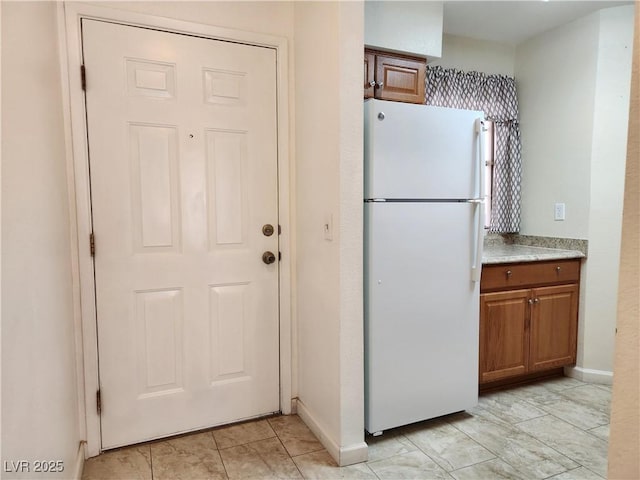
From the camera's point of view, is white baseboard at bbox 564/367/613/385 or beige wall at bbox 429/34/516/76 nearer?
white baseboard at bbox 564/367/613/385

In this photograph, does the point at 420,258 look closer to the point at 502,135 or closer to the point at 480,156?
the point at 480,156

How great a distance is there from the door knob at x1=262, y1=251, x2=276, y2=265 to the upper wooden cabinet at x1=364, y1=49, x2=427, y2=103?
1.04m

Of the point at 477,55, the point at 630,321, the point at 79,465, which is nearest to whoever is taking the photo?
the point at 630,321

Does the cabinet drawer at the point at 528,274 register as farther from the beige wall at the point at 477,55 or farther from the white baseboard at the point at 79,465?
the white baseboard at the point at 79,465

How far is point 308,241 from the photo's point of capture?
6.91ft

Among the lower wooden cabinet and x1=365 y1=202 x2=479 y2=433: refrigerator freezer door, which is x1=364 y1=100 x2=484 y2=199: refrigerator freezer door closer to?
x1=365 y1=202 x2=479 y2=433: refrigerator freezer door

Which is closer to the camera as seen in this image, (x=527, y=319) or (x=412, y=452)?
(x=412, y=452)

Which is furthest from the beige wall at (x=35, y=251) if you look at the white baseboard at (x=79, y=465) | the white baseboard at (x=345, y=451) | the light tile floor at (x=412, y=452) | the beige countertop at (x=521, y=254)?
the beige countertop at (x=521, y=254)

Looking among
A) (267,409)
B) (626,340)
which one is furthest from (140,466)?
(626,340)

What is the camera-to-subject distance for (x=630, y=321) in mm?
629

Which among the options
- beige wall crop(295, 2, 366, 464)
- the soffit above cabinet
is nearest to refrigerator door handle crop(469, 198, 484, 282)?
beige wall crop(295, 2, 366, 464)

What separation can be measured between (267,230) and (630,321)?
1759 mm

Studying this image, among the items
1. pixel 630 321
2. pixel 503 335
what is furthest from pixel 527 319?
pixel 630 321

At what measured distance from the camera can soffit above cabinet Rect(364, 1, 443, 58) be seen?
2.25m
